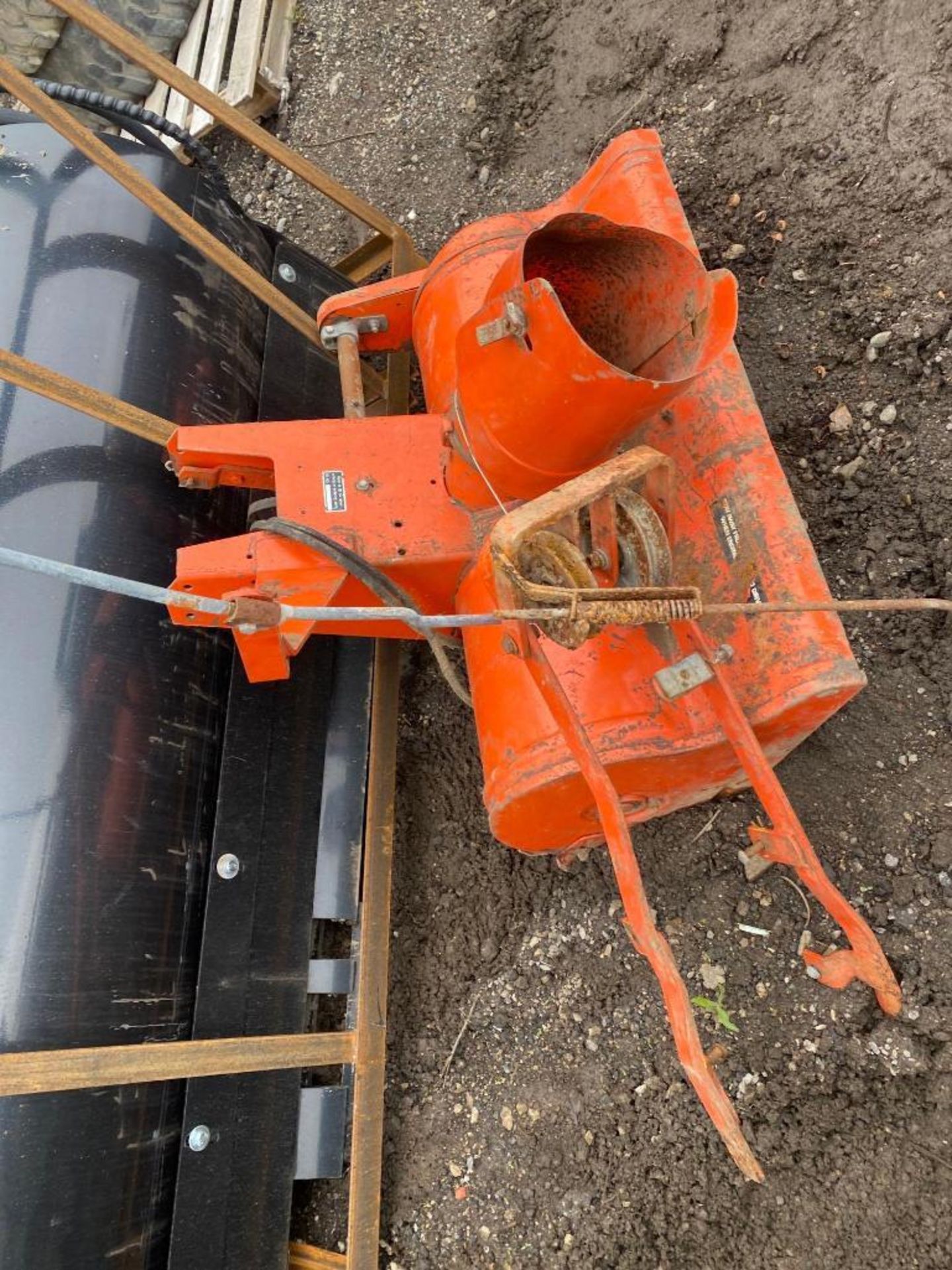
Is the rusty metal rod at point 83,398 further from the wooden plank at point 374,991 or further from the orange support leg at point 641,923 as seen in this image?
the orange support leg at point 641,923

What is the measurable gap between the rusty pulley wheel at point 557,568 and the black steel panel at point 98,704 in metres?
1.04

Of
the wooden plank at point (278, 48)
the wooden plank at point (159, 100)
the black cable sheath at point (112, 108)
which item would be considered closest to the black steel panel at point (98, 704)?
the black cable sheath at point (112, 108)

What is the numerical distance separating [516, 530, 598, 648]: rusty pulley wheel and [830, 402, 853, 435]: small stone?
1380mm

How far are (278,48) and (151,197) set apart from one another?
2.34 meters

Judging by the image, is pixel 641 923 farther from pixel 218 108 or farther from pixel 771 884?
pixel 218 108

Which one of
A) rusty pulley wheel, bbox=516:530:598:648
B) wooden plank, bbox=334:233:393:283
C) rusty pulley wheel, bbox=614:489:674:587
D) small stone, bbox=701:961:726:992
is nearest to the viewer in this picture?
rusty pulley wheel, bbox=516:530:598:648

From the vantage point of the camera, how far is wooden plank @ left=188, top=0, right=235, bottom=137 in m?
3.81

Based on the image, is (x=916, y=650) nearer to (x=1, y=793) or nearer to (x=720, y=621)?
(x=720, y=621)

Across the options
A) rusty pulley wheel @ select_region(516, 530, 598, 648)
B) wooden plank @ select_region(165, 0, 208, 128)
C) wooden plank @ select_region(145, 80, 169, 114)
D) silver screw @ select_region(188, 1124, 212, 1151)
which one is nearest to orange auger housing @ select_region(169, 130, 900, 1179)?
rusty pulley wheel @ select_region(516, 530, 598, 648)

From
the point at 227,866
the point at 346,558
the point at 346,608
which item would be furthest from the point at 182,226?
the point at 227,866

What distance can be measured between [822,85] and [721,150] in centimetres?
33

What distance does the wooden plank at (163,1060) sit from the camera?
1672 millimetres

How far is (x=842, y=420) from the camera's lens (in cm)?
246

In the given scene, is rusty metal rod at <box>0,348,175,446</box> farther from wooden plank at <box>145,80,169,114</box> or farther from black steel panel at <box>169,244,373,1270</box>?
wooden plank at <box>145,80,169,114</box>
